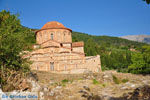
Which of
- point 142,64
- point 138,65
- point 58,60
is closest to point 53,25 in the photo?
point 58,60

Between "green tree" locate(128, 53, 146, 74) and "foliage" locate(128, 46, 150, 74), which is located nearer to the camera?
"foliage" locate(128, 46, 150, 74)

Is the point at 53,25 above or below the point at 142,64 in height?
above

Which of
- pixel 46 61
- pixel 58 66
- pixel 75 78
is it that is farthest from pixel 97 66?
pixel 75 78

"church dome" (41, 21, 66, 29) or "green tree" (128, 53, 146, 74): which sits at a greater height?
"church dome" (41, 21, 66, 29)

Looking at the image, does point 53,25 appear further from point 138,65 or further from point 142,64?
point 142,64

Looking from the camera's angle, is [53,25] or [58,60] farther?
[53,25]

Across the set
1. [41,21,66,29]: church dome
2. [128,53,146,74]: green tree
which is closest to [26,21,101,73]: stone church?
[41,21,66,29]: church dome

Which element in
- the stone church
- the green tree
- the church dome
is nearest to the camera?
the stone church

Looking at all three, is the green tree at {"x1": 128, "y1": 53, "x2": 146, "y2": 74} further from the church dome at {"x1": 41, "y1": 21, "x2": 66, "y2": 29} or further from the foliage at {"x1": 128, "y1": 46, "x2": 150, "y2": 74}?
the church dome at {"x1": 41, "y1": 21, "x2": 66, "y2": 29}

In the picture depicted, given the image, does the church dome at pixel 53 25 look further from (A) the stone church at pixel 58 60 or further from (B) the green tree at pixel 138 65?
(B) the green tree at pixel 138 65

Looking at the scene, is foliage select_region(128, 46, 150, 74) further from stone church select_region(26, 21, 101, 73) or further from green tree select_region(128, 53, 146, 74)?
stone church select_region(26, 21, 101, 73)

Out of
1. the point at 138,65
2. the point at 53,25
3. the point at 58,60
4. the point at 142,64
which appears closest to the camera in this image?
the point at 58,60

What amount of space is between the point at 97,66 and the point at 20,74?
22985 mm

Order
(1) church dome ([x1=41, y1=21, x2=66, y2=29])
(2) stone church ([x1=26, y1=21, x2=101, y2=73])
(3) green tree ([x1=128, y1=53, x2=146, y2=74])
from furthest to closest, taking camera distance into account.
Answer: (1) church dome ([x1=41, y1=21, x2=66, y2=29]), (3) green tree ([x1=128, y1=53, x2=146, y2=74]), (2) stone church ([x1=26, y1=21, x2=101, y2=73])
